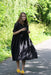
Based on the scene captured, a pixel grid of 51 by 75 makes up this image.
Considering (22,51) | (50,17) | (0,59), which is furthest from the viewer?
(50,17)

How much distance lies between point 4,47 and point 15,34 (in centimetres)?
562

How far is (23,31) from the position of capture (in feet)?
20.6

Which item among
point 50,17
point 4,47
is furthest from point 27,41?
point 50,17

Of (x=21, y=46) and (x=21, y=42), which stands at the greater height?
(x=21, y=42)

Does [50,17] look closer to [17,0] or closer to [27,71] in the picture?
[17,0]

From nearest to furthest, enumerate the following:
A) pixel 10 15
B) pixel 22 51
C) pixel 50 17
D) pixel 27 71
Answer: pixel 22 51
pixel 27 71
pixel 10 15
pixel 50 17

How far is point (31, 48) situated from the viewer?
20.9ft

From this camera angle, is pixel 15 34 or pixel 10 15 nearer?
pixel 15 34

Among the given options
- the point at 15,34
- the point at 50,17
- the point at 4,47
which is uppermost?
the point at 15,34

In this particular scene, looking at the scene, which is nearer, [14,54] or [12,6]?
[14,54]

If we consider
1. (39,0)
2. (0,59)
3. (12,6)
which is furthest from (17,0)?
(0,59)

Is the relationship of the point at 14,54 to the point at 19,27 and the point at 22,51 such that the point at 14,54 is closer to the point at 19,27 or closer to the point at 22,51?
the point at 22,51

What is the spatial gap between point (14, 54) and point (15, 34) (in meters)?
0.57

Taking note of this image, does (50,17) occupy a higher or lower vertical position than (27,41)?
lower
